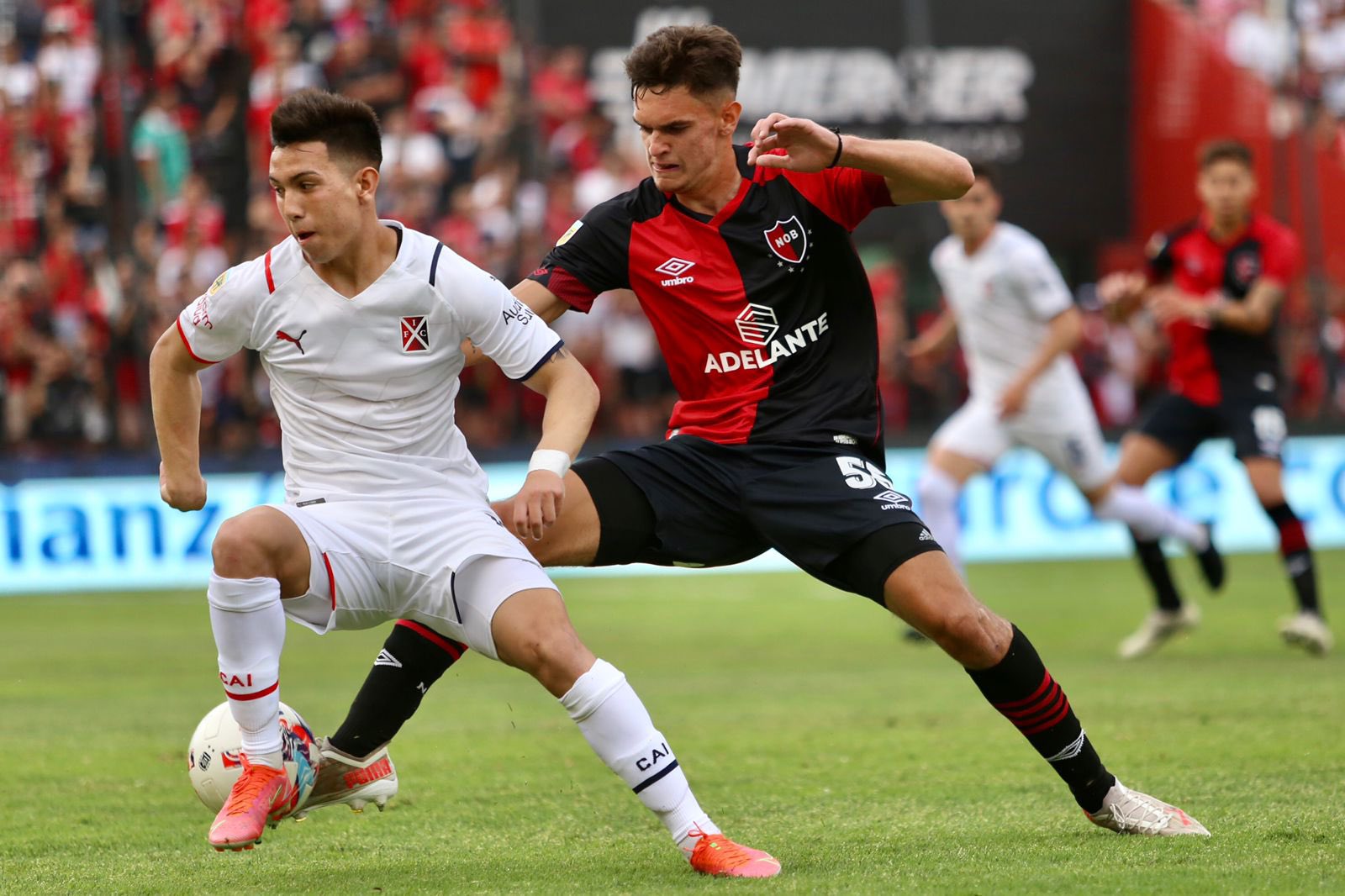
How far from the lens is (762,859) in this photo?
4.31 metres

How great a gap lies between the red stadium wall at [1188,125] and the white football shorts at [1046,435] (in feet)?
27.7

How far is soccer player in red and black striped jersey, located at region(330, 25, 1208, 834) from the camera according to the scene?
4.80 m

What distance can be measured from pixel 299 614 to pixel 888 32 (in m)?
16.0

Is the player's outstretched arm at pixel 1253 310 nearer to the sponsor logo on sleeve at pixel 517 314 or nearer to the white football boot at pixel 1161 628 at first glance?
the white football boot at pixel 1161 628

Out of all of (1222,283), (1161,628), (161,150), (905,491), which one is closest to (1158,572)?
(1161,628)

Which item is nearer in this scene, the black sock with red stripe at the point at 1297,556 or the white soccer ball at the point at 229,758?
the white soccer ball at the point at 229,758

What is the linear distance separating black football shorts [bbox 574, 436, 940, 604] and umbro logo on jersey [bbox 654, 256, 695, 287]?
48 cm

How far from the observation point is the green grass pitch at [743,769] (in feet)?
14.6

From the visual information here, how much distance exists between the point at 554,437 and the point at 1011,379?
6319mm

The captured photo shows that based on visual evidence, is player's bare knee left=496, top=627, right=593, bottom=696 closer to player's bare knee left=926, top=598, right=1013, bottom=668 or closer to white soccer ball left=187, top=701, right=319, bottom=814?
white soccer ball left=187, top=701, right=319, bottom=814

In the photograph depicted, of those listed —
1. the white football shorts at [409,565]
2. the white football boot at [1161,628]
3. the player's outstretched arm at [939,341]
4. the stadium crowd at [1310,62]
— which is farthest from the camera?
the stadium crowd at [1310,62]

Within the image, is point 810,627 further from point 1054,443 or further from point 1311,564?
point 1311,564

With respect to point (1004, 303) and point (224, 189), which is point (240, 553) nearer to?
point (1004, 303)

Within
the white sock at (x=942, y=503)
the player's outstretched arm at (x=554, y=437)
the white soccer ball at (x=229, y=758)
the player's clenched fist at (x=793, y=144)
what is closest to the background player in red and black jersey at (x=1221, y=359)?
the white sock at (x=942, y=503)
